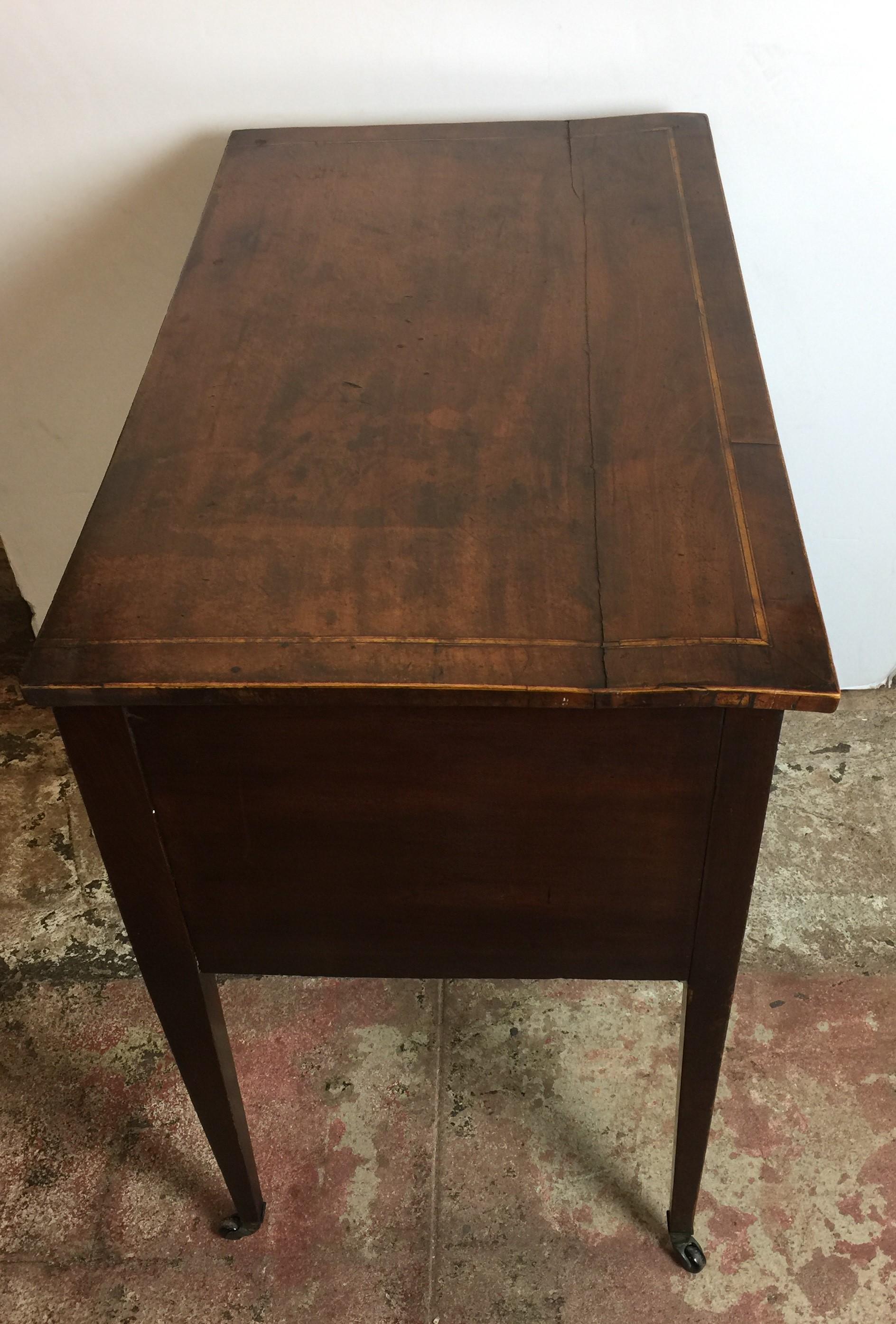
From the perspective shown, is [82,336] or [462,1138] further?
[82,336]

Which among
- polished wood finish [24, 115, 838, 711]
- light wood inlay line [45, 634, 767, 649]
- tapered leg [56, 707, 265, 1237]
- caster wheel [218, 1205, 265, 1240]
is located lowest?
caster wheel [218, 1205, 265, 1240]

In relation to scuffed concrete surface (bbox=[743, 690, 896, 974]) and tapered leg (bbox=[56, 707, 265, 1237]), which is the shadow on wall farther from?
scuffed concrete surface (bbox=[743, 690, 896, 974])

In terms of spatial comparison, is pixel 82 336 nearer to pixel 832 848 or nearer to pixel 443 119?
pixel 443 119

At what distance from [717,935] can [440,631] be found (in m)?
0.37

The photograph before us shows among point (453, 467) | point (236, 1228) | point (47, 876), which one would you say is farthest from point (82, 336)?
point (236, 1228)

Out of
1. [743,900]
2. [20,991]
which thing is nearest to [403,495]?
[743,900]

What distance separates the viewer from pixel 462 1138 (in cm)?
129

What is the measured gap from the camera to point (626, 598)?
0.76m

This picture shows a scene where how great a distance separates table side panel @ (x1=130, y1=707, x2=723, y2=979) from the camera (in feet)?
2.56

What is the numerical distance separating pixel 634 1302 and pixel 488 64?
1.39m

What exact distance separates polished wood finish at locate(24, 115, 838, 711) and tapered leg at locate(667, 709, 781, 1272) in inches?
2.9

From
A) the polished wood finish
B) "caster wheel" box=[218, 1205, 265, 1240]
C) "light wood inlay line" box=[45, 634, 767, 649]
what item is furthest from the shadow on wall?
"caster wheel" box=[218, 1205, 265, 1240]

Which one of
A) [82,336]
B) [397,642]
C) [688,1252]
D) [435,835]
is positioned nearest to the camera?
[397,642]

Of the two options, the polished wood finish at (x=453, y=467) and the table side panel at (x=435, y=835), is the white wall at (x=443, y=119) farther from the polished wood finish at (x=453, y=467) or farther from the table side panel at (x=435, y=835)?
the table side panel at (x=435, y=835)
